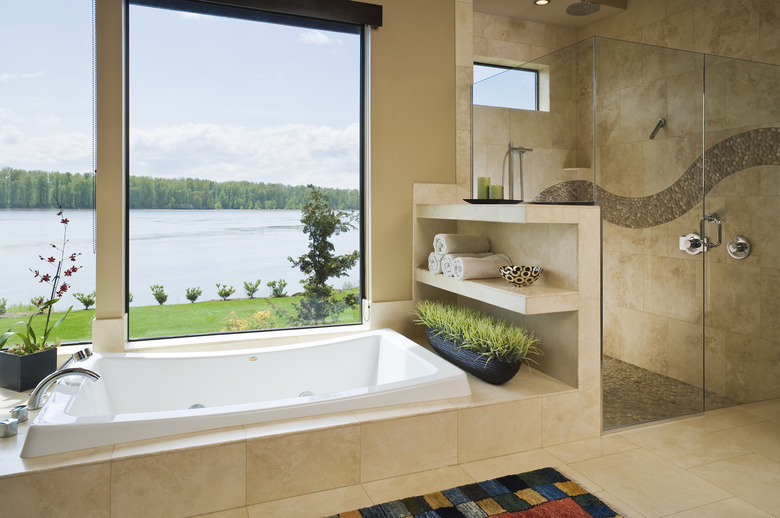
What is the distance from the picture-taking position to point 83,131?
283 centimetres

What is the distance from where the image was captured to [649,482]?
212 cm

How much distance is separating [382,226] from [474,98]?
1035 mm

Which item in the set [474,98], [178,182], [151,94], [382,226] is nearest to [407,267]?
[382,226]

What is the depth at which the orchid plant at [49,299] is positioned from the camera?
8.38 ft

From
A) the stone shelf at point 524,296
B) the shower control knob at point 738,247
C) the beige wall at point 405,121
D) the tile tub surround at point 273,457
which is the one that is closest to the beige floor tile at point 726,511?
the tile tub surround at point 273,457

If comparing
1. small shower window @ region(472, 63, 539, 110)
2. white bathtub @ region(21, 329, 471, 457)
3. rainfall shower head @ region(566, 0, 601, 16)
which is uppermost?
rainfall shower head @ region(566, 0, 601, 16)

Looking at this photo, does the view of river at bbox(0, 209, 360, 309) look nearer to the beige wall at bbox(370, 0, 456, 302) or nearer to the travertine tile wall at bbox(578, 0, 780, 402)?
the beige wall at bbox(370, 0, 456, 302)

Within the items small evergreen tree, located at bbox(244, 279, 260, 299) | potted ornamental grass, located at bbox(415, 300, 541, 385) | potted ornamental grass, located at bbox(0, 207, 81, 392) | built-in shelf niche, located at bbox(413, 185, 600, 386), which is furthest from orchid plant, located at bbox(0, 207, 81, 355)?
built-in shelf niche, located at bbox(413, 185, 600, 386)

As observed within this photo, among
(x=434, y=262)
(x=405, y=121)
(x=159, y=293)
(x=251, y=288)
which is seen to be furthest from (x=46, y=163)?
(x=434, y=262)

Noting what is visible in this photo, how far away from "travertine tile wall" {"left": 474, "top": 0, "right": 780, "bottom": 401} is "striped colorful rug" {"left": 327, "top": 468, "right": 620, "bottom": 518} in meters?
0.90

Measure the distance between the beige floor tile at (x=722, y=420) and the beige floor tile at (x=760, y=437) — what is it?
0.04 m

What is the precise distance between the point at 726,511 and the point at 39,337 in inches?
126

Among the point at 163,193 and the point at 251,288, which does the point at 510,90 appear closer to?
the point at 251,288

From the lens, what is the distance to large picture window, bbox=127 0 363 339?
2.97 metres
